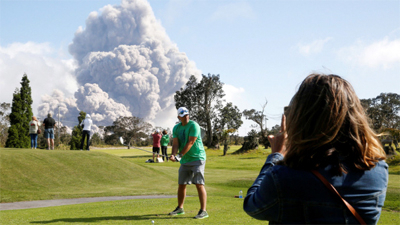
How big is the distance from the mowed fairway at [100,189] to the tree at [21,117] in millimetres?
15611

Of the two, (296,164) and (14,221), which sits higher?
(296,164)

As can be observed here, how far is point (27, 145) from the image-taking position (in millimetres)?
32344

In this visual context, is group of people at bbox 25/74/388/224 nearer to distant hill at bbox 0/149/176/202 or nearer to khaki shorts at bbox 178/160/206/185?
khaki shorts at bbox 178/160/206/185

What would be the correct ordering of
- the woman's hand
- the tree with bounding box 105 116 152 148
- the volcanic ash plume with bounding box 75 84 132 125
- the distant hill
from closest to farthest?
1. the woman's hand
2. the distant hill
3. the tree with bounding box 105 116 152 148
4. the volcanic ash plume with bounding box 75 84 132 125

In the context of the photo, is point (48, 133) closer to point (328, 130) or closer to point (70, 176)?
point (70, 176)

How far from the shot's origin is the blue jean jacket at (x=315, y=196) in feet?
5.34

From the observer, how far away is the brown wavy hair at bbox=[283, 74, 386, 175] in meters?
1.66

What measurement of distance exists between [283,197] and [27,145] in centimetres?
3482

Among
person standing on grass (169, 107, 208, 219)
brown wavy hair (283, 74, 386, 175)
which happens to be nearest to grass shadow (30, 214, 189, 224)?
person standing on grass (169, 107, 208, 219)

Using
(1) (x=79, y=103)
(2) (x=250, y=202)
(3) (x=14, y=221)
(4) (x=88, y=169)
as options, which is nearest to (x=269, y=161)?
(2) (x=250, y=202)

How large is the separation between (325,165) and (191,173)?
5897 mm

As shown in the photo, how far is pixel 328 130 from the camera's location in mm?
1677

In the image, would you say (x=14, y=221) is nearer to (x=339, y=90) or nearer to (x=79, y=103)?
(x=339, y=90)

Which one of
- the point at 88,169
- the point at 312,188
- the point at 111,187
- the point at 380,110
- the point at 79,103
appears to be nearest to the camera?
the point at 312,188
